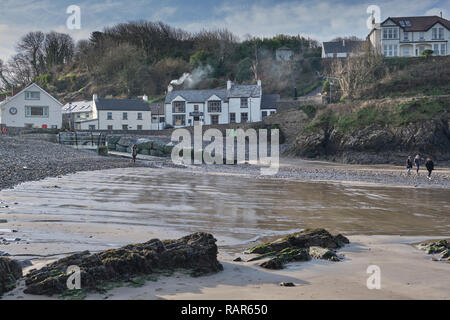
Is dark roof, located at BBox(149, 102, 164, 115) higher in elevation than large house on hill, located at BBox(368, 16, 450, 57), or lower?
lower

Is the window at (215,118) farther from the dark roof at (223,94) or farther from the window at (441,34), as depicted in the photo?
the window at (441,34)

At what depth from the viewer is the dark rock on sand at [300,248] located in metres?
6.53

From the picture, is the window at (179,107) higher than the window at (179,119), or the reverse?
the window at (179,107)

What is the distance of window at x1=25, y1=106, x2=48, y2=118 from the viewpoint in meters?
48.7

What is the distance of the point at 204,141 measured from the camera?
4272cm

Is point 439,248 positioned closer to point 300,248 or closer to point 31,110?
point 300,248

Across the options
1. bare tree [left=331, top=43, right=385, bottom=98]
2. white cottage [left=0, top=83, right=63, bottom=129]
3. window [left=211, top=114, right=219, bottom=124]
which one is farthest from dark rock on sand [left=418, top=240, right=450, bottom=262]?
window [left=211, top=114, right=219, bottom=124]

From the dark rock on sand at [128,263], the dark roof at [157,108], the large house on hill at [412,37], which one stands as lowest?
the dark rock on sand at [128,263]

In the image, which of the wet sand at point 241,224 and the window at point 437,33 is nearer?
the wet sand at point 241,224

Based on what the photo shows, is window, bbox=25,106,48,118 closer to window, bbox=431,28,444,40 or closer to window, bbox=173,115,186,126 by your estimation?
window, bbox=173,115,186,126

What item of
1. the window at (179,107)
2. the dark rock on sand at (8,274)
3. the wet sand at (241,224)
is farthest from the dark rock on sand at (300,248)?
the window at (179,107)

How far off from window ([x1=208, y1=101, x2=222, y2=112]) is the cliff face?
2361 cm

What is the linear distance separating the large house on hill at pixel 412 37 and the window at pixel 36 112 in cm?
4604
